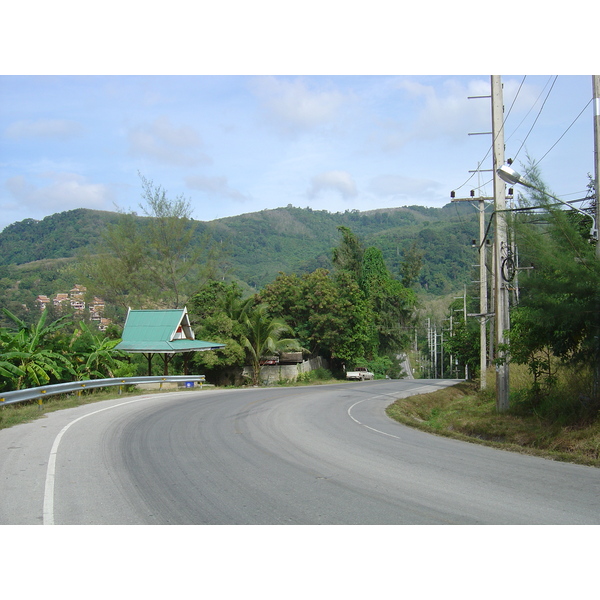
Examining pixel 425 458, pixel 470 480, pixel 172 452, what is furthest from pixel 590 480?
pixel 172 452

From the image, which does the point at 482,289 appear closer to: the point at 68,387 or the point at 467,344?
the point at 467,344

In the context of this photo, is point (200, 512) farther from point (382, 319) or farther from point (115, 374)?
point (382, 319)

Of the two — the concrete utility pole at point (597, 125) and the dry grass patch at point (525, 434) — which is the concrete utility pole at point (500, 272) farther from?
the concrete utility pole at point (597, 125)

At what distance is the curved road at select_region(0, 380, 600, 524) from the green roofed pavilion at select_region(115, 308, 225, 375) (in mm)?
16937

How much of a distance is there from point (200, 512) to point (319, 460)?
3.71 m

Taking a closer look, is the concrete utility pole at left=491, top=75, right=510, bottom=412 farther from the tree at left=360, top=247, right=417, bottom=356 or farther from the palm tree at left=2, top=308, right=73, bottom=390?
the tree at left=360, top=247, right=417, bottom=356

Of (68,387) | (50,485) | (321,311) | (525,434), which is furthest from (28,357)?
(321,311)

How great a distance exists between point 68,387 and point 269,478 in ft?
47.4

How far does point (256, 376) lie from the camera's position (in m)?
41.6

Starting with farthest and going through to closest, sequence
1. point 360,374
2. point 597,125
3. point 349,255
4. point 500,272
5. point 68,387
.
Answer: point 349,255 → point 360,374 → point 68,387 → point 500,272 → point 597,125

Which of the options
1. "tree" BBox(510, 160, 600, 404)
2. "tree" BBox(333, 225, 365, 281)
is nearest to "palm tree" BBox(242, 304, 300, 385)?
"tree" BBox(333, 225, 365, 281)

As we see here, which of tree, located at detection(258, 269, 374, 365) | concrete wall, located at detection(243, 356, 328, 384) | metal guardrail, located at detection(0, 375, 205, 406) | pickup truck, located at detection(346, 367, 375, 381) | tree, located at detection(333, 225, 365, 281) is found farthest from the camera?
tree, located at detection(333, 225, 365, 281)

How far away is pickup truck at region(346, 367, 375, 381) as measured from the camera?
54569 millimetres

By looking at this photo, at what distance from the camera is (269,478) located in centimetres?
888
